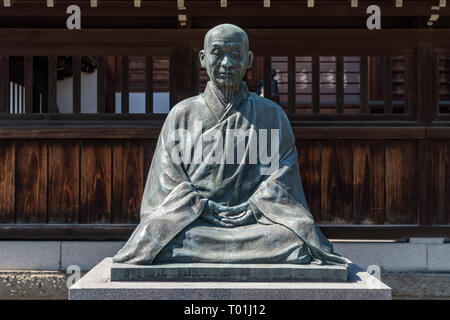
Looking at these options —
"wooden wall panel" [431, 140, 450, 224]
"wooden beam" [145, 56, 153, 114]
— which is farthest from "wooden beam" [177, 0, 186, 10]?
"wooden wall panel" [431, 140, 450, 224]

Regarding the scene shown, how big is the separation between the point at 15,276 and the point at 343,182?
4.71m

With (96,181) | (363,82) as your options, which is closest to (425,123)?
(363,82)

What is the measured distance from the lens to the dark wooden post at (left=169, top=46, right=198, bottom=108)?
23.6 ft

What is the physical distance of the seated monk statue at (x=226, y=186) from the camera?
3.94 m

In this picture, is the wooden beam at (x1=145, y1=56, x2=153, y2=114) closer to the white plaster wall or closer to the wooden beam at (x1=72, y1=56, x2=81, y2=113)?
the wooden beam at (x1=72, y1=56, x2=81, y2=113)

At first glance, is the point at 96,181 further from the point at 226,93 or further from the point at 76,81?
the point at 226,93

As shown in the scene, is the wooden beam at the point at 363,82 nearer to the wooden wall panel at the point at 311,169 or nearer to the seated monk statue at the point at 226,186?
the wooden wall panel at the point at 311,169

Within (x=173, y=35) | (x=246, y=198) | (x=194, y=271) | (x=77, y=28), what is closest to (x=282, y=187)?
(x=246, y=198)

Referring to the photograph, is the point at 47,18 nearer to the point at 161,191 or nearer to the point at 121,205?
the point at 121,205

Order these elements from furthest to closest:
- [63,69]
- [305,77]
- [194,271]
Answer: [305,77] < [63,69] < [194,271]

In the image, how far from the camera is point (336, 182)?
724 centimetres

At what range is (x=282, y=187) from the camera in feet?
13.6

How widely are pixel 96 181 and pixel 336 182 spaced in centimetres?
332

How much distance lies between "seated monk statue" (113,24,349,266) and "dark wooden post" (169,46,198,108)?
2803 millimetres
